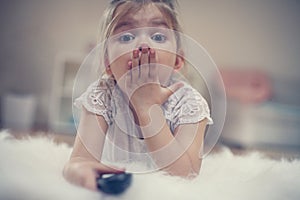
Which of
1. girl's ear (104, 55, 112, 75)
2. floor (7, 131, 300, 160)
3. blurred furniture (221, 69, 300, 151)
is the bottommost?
floor (7, 131, 300, 160)

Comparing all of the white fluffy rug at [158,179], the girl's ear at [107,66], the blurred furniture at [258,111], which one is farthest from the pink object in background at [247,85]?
the girl's ear at [107,66]

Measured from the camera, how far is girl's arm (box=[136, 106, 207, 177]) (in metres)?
0.75

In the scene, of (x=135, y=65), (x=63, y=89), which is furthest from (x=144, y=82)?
(x=63, y=89)

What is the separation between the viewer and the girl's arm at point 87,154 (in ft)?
2.41

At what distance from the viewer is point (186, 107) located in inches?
30.0

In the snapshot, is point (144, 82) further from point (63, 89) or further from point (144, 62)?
point (63, 89)

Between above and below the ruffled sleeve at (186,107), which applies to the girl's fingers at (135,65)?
above

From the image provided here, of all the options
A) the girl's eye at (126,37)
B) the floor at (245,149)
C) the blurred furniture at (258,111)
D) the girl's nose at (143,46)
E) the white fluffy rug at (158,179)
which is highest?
the girl's eye at (126,37)

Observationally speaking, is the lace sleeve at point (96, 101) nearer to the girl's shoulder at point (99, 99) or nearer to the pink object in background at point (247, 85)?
the girl's shoulder at point (99, 99)

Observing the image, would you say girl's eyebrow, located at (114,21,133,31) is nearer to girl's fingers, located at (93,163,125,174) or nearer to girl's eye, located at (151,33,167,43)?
girl's eye, located at (151,33,167,43)

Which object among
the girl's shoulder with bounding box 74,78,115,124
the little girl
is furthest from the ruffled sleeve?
the girl's shoulder with bounding box 74,78,115,124

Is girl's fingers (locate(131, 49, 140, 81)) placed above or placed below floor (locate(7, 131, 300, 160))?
above

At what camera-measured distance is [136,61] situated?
758mm

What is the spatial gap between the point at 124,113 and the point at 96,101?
0.18 ft
